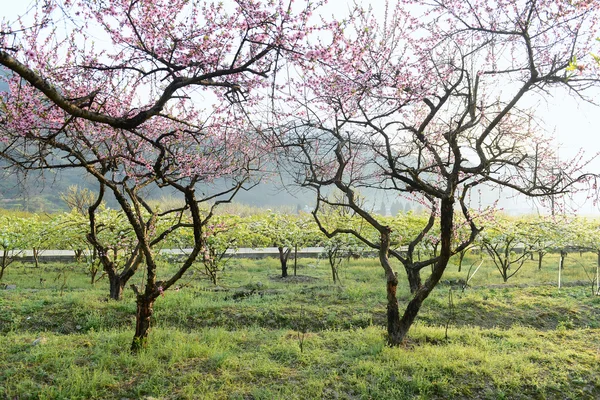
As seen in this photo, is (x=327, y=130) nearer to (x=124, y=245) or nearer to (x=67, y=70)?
(x=67, y=70)

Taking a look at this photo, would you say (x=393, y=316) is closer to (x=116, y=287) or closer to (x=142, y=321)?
(x=142, y=321)

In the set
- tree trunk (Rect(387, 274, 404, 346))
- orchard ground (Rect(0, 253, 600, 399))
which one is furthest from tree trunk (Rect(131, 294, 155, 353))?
tree trunk (Rect(387, 274, 404, 346))

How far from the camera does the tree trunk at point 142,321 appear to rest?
4.96 meters

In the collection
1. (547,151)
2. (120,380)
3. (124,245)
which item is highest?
(547,151)

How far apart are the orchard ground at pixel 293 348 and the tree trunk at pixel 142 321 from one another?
0.52 ft

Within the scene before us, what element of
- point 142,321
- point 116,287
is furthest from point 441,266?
point 116,287

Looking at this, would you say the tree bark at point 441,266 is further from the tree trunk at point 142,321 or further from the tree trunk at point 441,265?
the tree trunk at point 142,321

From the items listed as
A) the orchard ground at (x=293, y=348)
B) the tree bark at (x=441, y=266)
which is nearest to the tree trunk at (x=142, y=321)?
the orchard ground at (x=293, y=348)

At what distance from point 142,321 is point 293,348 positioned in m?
1.85

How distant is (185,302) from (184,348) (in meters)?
2.94

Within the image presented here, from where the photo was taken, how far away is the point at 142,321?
5.04 meters

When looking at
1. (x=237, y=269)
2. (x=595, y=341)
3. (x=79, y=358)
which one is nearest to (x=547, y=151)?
(x=595, y=341)

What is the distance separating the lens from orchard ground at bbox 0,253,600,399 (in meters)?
4.24

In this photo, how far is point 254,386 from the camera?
4.26 metres
